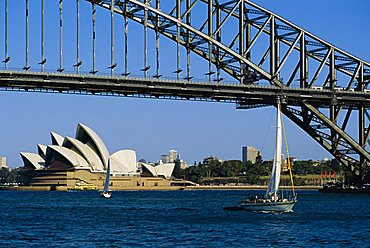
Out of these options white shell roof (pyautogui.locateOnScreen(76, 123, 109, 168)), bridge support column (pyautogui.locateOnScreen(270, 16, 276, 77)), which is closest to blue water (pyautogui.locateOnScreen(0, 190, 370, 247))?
bridge support column (pyautogui.locateOnScreen(270, 16, 276, 77))

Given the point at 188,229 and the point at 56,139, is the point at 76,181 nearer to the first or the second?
the point at 56,139

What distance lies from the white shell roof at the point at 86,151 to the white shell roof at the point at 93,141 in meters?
0.72

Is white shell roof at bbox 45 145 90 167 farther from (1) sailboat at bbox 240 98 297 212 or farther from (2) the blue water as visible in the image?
(1) sailboat at bbox 240 98 297 212

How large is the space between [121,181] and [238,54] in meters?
102

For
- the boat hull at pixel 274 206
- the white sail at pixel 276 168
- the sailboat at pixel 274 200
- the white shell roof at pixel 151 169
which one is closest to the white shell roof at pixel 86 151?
the white shell roof at pixel 151 169

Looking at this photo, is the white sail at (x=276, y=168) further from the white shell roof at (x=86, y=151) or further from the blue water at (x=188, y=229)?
the white shell roof at (x=86, y=151)

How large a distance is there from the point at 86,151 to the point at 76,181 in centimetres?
912

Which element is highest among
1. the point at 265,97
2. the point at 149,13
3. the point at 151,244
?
the point at 149,13

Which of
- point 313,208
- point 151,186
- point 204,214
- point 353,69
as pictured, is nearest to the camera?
point 204,214

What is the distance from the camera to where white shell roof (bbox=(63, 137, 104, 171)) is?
165750 mm

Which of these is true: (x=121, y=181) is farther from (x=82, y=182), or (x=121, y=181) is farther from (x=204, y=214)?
(x=204, y=214)

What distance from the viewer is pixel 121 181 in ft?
597

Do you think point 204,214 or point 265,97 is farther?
point 265,97

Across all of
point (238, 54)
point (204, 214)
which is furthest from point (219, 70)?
point (204, 214)
